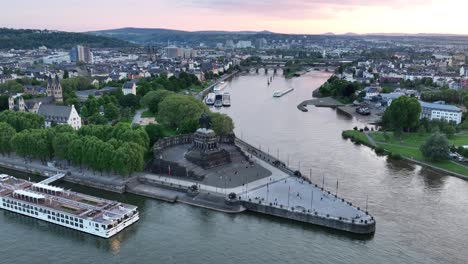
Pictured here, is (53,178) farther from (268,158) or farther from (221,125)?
(268,158)

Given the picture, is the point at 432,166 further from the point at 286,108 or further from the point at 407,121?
the point at 286,108

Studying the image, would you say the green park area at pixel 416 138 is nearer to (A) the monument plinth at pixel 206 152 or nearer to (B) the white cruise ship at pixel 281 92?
(A) the monument plinth at pixel 206 152

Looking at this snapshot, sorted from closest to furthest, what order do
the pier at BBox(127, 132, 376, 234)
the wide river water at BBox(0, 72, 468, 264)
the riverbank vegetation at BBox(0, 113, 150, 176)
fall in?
the wide river water at BBox(0, 72, 468, 264)
the pier at BBox(127, 132, 376, 234)
the riverbank vegetation at BBox(0, 113, 150, 176)

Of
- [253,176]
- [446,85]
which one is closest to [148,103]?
[253,176]

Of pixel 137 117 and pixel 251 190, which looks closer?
pixel 251 190

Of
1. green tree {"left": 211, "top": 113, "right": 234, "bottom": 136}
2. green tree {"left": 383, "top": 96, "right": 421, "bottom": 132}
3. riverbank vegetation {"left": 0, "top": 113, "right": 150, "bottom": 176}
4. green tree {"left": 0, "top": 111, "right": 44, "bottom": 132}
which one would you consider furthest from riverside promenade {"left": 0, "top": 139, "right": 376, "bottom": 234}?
green tree {"left": 383, "top": 96, "right": 421, "bottom": 132}

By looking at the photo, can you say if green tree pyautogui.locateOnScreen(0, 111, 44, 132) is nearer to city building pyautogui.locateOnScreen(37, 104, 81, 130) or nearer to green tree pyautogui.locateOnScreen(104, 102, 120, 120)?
city building pyautogui.locateOnScreen(37, 104, 81, 130)

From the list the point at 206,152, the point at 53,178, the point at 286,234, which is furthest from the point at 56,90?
the point at 286,234
